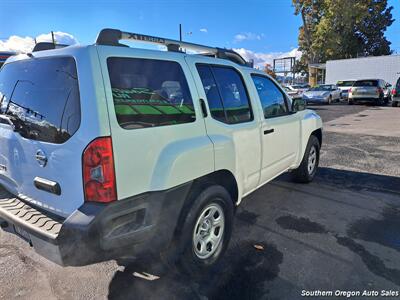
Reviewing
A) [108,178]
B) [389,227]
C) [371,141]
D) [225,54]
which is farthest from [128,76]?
[371,141]

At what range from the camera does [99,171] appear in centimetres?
200

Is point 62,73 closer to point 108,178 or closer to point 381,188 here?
point 108,178

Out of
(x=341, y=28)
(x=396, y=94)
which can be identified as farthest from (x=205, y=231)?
(x=341, y=28)

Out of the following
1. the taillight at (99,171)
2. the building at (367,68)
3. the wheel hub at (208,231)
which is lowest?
the wheel hub at (208,231)

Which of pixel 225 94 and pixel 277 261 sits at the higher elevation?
pixel 225 94

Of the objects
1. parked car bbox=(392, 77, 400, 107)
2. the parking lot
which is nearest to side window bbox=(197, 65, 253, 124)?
the parking lot

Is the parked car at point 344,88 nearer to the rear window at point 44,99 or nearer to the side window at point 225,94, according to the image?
the side window at point 225,94

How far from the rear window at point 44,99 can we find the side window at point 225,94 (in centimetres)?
118

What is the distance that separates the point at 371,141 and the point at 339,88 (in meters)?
17.9

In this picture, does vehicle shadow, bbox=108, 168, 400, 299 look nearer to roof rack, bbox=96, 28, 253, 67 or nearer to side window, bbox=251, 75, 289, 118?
side window, bbox=251, 75, 289, 118

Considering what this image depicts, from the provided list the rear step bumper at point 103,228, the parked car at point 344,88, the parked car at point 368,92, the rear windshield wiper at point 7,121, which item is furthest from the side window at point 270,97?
the parked car at point 344,88

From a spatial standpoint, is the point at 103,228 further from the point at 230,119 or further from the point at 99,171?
the point at 230,119

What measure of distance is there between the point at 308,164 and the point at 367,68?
101 ft

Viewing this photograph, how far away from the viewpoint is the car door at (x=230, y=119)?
109 inches
